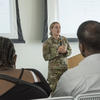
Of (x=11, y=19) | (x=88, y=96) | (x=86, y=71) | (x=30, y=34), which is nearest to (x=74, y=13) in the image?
(x=30, y=34)

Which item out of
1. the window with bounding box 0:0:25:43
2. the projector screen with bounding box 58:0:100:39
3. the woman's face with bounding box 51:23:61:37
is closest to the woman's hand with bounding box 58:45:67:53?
the woman's face with bounding box 51:23:61:37

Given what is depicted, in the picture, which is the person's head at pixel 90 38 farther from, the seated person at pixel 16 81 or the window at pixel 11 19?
the window at pixel 11 19

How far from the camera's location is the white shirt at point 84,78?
4.02 ft

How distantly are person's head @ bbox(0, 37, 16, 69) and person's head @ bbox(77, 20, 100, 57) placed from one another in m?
0.46

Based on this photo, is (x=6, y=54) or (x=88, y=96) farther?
(x=6, y=54)

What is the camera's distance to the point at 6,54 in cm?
144

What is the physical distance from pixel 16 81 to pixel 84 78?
1.22ft

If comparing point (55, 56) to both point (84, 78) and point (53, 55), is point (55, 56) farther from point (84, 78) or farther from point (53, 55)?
point (84, 78)

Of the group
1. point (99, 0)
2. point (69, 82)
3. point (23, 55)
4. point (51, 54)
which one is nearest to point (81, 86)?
point (69, 82)

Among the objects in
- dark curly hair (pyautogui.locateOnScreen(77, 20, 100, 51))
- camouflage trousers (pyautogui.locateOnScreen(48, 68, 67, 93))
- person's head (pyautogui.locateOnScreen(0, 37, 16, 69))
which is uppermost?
dark curly hair (pyautogui.locateOnScreen(77, 20, 100, 51))

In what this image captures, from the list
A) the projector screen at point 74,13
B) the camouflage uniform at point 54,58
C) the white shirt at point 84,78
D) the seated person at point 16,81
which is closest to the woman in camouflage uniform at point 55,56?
the camouflage uniform at point 54,58

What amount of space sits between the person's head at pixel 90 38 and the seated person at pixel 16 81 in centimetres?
32

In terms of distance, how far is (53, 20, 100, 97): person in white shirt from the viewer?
123cm

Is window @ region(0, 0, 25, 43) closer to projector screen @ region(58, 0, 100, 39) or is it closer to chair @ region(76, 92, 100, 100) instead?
projector screen @ region(58, 0, 100, 39)
